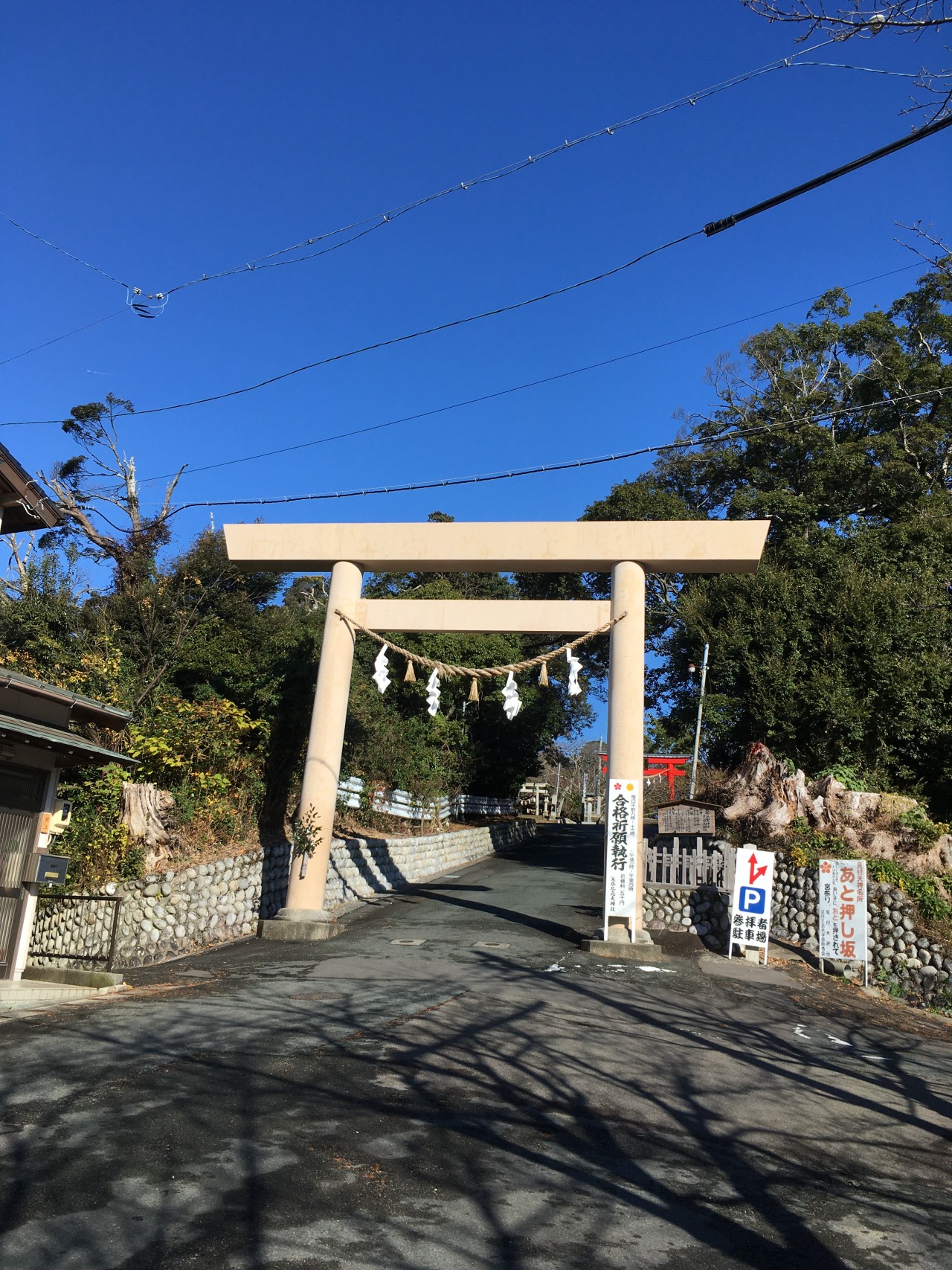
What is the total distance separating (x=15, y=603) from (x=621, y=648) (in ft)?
39.2

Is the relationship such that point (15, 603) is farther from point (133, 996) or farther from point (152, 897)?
point (133, 996)

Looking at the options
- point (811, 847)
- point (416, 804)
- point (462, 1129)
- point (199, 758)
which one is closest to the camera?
point (462, 1129)

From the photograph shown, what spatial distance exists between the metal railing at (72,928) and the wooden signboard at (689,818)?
8.83 metres

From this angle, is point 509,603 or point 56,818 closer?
point 56,818

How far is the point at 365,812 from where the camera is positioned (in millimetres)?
20641

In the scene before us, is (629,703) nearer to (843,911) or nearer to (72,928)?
(843,911)

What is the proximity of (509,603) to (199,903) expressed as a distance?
6.28m

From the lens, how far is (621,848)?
12.6 meters

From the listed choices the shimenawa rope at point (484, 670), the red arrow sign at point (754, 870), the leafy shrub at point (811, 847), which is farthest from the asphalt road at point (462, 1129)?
the shimenawa rope at point (484, 670)

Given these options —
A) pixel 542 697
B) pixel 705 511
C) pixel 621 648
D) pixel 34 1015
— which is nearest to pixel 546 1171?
pixel 34 1015

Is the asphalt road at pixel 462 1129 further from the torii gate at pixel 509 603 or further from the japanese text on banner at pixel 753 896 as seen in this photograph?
the torii gate at pixel 509 603

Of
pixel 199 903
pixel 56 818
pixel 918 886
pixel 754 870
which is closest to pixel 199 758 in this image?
pixel 199 903

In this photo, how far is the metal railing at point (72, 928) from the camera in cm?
1132

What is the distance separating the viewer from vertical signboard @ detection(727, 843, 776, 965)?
40.8ft
